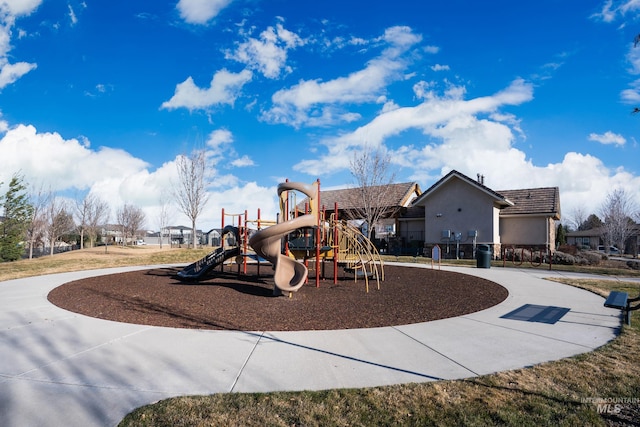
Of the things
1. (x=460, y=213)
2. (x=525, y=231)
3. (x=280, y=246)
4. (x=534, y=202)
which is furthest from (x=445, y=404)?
(x=534, y=202)


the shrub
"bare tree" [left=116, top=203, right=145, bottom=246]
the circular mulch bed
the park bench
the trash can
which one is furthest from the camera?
"bare tree" [left=116, top=203, right=145, bottom=246]

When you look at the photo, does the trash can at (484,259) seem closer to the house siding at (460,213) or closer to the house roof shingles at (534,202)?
the house siding at (460,213)

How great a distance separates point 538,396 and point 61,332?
7688 millimetres

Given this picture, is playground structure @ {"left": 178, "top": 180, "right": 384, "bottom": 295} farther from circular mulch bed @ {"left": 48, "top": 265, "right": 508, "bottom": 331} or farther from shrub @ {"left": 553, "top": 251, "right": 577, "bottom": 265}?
shrub @ {"left": 553, "top": 251, "right": 577, "bottom": 265}

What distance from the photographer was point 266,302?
986cm

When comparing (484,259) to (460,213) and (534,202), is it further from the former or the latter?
(534,202)

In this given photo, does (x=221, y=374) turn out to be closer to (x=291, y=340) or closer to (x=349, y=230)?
(x=291, y=340)

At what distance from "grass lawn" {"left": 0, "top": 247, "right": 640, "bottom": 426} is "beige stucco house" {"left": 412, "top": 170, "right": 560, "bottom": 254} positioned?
25.6m

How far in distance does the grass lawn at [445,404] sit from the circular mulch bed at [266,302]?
10.2 ft

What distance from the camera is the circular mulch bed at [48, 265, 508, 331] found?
7664 mm

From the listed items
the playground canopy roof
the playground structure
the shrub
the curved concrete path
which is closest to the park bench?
the curved concrete path

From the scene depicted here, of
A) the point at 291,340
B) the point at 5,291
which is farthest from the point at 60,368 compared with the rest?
the point at 5,291

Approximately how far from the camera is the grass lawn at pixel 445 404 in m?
3.50

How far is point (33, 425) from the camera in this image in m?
3.46
